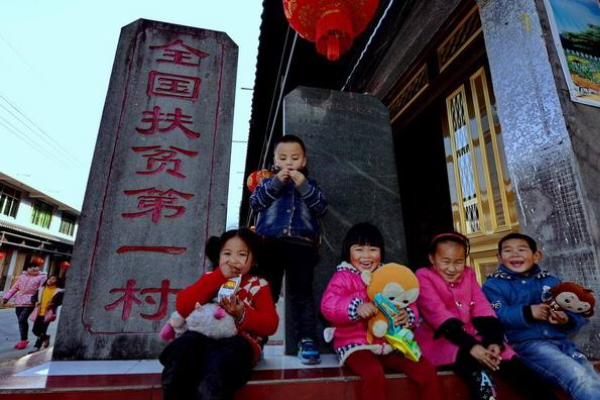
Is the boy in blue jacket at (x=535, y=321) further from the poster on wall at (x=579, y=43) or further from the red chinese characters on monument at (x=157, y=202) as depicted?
the red chinese characters on monument at (x=157, y=202)

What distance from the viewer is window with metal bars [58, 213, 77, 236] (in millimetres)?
22742

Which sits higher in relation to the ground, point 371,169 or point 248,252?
point 371,169

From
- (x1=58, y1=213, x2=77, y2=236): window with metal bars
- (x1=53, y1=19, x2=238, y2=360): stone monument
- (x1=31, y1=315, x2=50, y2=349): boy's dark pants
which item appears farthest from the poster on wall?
(x1=58, y1=213, x2=77, y2=236): window with metal bars

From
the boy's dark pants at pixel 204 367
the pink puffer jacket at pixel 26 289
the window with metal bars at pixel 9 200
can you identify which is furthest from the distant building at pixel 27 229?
the boy's dark pants at pixel 204 367

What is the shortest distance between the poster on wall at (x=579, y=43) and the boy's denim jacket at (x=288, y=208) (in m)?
1.95

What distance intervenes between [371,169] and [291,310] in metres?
1.60

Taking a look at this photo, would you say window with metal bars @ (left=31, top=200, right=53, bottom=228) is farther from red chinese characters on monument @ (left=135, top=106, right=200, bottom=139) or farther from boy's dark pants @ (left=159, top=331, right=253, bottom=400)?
boy's dark pants @ (left=159, top=331, right=253, bottom=400)

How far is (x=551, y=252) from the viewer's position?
7.09ft

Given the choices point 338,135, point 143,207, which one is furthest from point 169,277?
point 338,135

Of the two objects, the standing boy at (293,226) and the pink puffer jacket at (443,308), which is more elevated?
the standing boy at (293,226)

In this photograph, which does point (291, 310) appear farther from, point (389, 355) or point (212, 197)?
point (212, 197)

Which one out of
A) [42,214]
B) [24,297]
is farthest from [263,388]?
[42,214]

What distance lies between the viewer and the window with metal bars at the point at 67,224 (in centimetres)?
2274

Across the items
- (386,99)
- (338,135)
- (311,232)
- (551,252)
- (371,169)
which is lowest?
(551,252)
